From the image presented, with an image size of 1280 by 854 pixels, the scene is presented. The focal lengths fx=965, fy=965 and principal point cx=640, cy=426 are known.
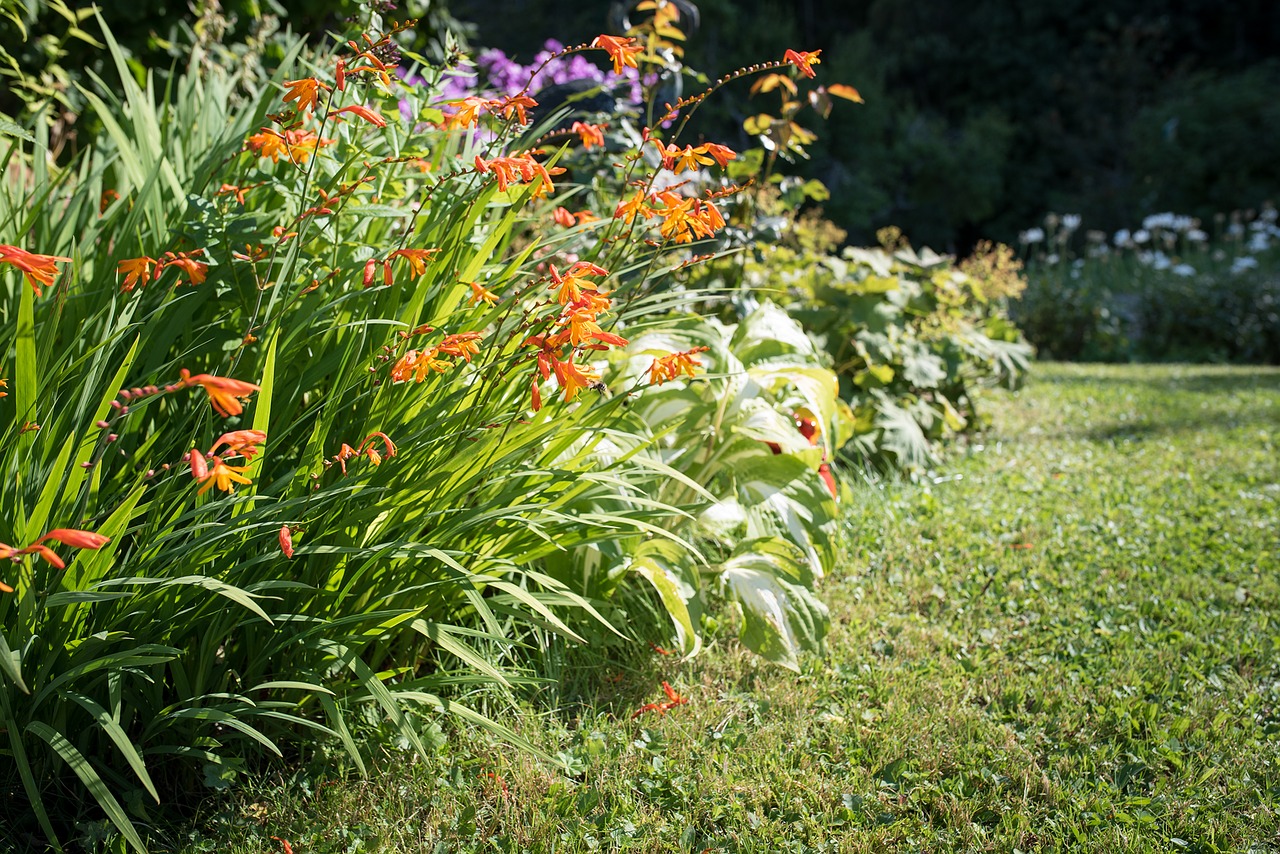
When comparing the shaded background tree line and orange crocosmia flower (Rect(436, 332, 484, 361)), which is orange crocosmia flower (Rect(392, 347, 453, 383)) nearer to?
orange crocosmia flower (Rect(436, 332, 484, 361))

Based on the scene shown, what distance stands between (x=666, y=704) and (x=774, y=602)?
32 cm

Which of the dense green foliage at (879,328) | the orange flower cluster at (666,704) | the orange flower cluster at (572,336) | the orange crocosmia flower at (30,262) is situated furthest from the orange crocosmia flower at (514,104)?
the dense green foliage at (879,328)

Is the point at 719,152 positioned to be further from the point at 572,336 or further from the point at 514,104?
the point at 572,336

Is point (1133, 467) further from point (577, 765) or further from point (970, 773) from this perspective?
point (577, 765)

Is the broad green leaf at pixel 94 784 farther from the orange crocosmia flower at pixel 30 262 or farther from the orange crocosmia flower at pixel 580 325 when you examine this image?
the orange crocosmia flower at pixel 580 325

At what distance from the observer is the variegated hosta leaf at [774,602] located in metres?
2.06

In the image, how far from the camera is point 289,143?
1.54 meters

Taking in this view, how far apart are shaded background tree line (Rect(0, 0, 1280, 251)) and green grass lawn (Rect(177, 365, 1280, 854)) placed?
1144cm

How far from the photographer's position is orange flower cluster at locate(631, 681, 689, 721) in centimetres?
202

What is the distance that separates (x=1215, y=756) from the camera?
76.4 inches

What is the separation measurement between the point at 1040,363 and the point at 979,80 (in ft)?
38.2

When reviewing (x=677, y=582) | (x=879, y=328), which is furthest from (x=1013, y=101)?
(x=677, y=582)

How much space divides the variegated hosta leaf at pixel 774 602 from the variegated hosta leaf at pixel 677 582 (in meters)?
0.11

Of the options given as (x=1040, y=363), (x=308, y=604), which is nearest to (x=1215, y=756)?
(x=308, y=604)
